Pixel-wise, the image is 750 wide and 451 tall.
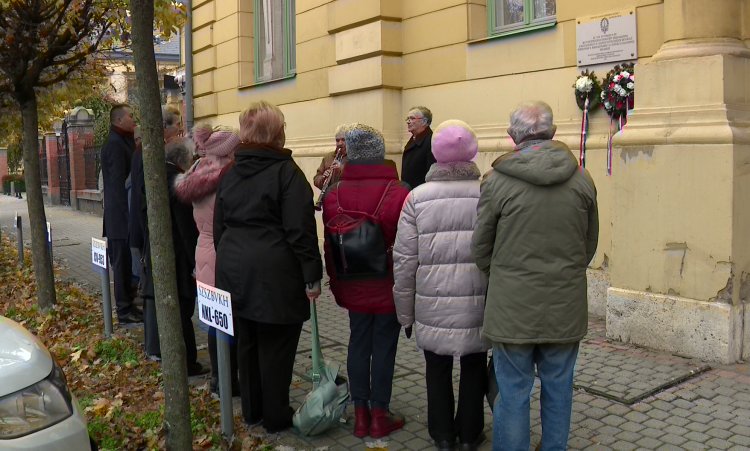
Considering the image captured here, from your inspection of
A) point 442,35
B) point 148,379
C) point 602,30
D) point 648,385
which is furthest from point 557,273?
point 442,35

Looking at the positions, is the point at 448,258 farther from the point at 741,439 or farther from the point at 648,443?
the point at 741,439

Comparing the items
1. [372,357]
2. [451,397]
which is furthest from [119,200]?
[451,397]

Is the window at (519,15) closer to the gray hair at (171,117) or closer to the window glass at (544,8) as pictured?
the window glass at (544,8)

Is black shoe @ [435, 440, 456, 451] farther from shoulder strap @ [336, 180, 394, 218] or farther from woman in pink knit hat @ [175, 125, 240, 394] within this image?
woman in pink knit hat @ [175, 125, 240, 394]

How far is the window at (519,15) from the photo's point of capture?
7668 millimetres

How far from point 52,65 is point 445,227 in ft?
19.5

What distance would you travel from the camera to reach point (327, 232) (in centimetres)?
423

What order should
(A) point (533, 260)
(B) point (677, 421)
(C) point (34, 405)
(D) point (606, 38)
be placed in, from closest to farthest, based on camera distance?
(C) point (34, 405) → (A) point (533, 260) → (B) point (677, 421) → (D) point (606, 38)

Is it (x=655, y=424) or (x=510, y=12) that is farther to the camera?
(x=510, y=12)

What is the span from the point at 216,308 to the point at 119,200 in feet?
11.3

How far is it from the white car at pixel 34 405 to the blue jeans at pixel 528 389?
1915mm

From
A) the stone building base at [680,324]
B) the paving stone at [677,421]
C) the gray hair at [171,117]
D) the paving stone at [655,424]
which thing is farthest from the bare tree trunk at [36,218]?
the paving stone at [677,421]

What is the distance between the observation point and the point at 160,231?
3.84 meters

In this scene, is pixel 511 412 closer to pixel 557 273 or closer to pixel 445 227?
pixel 557 273
